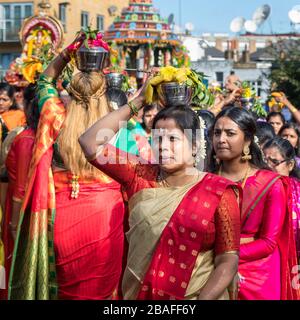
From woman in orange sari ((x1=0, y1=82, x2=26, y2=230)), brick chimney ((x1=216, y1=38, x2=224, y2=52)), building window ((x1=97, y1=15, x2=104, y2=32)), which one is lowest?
woman in orange sari ((x1=0, y1=82, x2=26, y2=230))

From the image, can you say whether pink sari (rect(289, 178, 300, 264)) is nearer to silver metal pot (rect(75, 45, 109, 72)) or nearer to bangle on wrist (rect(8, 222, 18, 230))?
silver metal pot (rect(75, 45, 109, 72))

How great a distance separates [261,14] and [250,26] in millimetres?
678

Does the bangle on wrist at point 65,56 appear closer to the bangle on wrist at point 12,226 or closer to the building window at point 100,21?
the bangle on wrist at point 12,226

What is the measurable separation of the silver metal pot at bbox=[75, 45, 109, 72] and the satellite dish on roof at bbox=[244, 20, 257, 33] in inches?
1239

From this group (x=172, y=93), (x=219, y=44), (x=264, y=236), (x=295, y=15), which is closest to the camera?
(x=172, y=93)

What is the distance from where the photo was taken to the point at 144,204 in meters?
4.39

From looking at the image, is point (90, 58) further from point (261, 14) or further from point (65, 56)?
point (261, 14)

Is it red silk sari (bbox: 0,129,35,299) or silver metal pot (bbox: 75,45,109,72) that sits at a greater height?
silver metal pot (bbox: 75,45,109,72)

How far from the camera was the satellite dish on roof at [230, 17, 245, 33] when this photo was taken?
39750 mm

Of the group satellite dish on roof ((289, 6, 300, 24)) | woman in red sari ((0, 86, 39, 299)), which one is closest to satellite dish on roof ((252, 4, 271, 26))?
satellite dish on roof ((289, 6, 300, 24))

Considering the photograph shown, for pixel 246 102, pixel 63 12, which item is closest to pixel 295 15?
pixel 246 102

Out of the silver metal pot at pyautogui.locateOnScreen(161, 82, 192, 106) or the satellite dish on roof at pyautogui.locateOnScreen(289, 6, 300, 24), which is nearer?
the silver metal pot at pyautogui.locateOnScreen(161, 82, 192, 106)

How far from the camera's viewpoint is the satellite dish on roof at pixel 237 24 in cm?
3975

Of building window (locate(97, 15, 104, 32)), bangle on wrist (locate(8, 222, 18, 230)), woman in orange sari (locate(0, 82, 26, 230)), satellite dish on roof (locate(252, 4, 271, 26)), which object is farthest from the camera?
building window (locate(97, 15, 104, 32))
